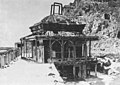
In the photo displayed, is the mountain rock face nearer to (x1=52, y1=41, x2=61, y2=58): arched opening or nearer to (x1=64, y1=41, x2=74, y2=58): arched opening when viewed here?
(x1=64, y1=41, x2=74, y2=58): arched opening

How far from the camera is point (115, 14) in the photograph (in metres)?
66.3

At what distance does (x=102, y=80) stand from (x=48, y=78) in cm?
1113

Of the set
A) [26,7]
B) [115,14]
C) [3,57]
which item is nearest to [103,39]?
[115,14]

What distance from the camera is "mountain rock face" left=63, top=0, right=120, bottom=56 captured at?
198ft

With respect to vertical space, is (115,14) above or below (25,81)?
above

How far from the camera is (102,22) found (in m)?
65.4

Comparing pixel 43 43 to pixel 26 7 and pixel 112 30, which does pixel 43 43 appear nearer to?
pixel 112 30

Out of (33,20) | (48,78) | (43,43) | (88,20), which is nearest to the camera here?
(48,78)

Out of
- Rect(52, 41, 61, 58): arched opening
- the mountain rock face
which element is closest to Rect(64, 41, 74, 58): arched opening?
Rect(52, 41, 61, 58): arched opening

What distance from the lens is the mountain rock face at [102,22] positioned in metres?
60.3

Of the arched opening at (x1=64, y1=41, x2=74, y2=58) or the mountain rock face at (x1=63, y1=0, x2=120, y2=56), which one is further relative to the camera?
the mountain rock face at (x1=63, y1=0, x2=120, y2=56)

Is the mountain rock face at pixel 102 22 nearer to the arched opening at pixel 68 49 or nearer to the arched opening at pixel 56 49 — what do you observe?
the arched opening at pixel 68 49

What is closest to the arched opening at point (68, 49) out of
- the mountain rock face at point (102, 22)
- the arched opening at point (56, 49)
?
the arched opening at point (56, 49)

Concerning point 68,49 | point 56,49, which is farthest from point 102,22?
point 56,49
